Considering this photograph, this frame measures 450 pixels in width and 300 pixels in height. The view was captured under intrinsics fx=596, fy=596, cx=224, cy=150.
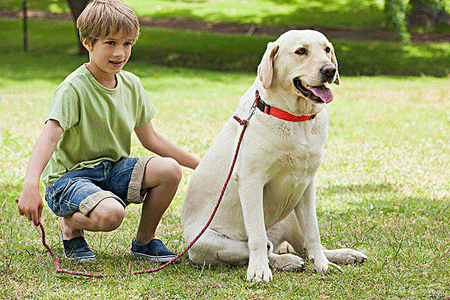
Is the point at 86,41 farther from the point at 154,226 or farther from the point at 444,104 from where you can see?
the point at 444,104

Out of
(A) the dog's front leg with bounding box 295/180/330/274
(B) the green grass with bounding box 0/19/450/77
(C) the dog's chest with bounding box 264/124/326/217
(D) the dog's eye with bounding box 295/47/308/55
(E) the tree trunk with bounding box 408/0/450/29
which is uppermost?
(D) the dog's eye with bounding box 295/47/308/55

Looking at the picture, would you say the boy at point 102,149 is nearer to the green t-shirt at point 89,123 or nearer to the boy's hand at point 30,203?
the green t-shirt at point 89,123

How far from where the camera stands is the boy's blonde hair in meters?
3.44

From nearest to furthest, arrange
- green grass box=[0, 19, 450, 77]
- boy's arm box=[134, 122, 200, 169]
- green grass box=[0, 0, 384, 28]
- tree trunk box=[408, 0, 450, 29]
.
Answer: boy's arm box=[134, 122, 200, 169] → green grass box=[0, 19, 450, 77] → tree trunk box=[408, 0, 450, 29] → green grass box=[0, 0, 384, 28]

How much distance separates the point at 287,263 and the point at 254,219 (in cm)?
38

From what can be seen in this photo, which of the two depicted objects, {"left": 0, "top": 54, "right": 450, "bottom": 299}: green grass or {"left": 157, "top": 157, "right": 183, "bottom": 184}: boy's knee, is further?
{"left": 157, "top": 157, "right": 183, "bottom": 184}: boy's knee

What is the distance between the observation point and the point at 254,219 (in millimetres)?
3256

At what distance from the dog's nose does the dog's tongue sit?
6 cm

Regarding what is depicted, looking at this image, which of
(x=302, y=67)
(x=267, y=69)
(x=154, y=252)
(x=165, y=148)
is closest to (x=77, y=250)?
(x=154, y=252)

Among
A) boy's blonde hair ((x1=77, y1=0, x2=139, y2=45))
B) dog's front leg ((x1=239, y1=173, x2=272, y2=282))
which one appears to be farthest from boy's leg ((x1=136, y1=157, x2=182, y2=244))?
boy's blonde hair ((x1=77, y1=0, x2=139, y2=45))

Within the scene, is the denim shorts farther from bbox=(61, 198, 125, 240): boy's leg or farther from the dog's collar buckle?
the dog's collar buckle

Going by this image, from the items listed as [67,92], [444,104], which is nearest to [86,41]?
[67,92]

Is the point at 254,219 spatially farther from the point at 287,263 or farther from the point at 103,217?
the point at 103,217

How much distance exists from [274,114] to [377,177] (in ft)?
9.69
